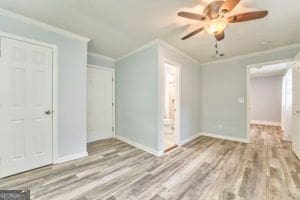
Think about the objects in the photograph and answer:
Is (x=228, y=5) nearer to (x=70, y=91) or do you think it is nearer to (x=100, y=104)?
(x=70, y=91)

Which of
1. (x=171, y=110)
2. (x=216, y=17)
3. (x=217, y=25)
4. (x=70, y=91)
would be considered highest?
(x=216, y=17)

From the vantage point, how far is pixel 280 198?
70.4 inches

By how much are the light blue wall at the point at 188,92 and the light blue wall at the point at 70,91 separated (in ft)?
5.99

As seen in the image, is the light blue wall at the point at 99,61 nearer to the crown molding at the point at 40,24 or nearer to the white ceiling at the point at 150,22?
the white ceiling at the point at 150,22

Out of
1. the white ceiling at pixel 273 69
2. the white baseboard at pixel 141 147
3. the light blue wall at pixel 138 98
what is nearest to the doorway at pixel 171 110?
the white baseboard at pixel 141 147

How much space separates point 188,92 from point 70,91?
119 inches

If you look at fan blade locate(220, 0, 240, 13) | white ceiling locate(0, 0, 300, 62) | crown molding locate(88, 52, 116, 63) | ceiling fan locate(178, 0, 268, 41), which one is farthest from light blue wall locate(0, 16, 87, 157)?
fan blade locate(220, 0, 240, 13)

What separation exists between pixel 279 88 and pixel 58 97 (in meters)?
8.61

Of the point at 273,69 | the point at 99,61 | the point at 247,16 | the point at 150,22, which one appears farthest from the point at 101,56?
the point at 273,69

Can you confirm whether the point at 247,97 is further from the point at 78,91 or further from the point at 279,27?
the point at 78,91

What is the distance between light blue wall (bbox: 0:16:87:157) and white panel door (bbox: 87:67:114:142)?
3.73 feet

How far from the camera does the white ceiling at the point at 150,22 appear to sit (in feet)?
6.62

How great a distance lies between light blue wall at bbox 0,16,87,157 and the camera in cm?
272

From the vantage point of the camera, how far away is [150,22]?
8.13ft
